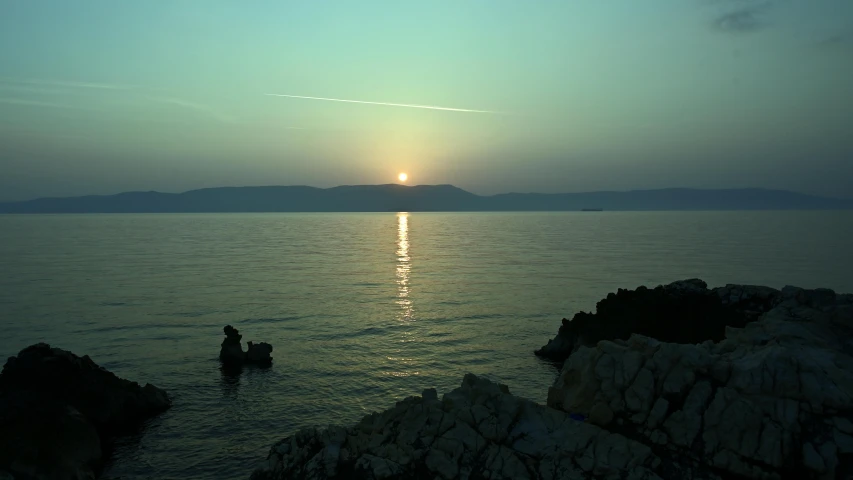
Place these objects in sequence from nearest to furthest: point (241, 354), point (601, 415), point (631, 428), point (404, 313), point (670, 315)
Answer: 1. point (631, 428)
2. point (601, 415)
3. point (241, 354)
4. point (670, 315)
5. point (404, 313)

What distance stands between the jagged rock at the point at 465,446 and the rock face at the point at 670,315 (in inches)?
642

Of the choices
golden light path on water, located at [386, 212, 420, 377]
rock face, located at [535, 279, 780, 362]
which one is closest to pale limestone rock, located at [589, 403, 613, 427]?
rock face, located at [535, 279, 780, 362]

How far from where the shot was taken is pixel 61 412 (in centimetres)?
1928

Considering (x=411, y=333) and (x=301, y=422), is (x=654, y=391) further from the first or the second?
(x=411, y=333)

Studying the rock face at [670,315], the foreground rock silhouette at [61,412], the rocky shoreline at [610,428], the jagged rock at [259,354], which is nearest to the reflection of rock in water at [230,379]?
the jagged rock at [259,354]

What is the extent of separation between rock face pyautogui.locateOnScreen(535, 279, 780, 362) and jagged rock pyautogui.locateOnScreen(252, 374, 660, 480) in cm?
1630

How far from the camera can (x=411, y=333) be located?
38688mm

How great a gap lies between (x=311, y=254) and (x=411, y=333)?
223 ft

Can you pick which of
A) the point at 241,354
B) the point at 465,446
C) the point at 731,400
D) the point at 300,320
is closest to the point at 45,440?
the point at 241,354

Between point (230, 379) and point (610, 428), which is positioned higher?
point (610, 428)

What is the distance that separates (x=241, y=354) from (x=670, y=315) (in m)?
26.3

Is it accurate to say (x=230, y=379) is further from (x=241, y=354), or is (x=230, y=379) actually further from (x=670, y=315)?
(x=670, y=315)

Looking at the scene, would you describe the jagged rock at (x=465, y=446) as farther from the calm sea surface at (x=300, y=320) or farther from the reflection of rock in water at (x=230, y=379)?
the reflection of rock in water at (x=230, y=379)

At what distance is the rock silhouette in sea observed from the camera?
31.0 meters
